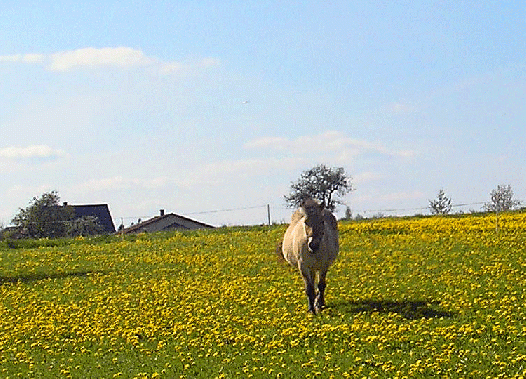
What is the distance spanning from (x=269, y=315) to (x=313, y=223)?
2346 millimetres

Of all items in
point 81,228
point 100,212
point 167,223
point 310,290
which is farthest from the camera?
point 100,212

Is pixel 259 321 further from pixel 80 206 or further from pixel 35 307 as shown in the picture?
pixel 80 206

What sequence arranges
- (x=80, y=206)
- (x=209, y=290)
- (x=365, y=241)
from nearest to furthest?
(x=209, y=290)
(x=365, y=241)
(x=80, y=206)

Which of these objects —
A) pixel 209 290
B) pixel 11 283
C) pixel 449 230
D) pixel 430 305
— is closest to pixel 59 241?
pixel 11 283

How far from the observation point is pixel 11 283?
30.7m

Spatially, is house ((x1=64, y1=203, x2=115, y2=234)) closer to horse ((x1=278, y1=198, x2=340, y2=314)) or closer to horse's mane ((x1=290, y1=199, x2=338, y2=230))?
horse's mane ((x1=290, y1=199, x2=338, y2=230))

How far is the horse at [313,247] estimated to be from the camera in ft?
64.0

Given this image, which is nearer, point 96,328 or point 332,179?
point 96,328

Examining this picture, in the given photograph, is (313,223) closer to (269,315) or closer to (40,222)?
(269,315)

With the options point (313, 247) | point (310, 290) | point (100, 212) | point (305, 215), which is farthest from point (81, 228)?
point (313, 247)

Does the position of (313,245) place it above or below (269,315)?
above

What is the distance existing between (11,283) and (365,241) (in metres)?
15.0

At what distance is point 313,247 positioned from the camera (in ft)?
63.3

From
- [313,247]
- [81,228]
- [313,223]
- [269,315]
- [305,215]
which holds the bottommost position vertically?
[269,315]
